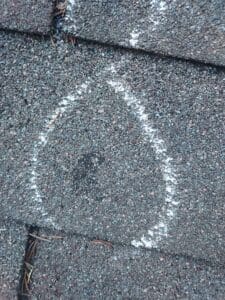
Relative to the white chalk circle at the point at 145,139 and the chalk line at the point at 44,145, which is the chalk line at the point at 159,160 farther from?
the chalk line at the point at 44,145

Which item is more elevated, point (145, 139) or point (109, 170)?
point (145, 139)

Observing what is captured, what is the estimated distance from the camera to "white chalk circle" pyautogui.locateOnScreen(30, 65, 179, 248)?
124 centimetres

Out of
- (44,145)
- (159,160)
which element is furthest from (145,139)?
(44,145)

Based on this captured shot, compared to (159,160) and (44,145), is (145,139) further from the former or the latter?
(44,145)

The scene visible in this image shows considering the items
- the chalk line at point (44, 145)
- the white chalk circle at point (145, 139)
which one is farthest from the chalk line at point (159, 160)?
the chalk line at point (44, 145)

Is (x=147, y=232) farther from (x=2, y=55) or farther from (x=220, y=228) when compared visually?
(x=2, y=55)

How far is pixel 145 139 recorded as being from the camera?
126 cm

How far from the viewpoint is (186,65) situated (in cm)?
122

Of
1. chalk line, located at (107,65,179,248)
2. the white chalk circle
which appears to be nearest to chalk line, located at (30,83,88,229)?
the white chalk circle

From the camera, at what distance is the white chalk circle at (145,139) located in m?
1.24

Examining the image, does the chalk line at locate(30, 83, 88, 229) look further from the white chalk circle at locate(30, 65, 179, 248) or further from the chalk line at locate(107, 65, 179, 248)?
the chalk line at locate(107, 65, 179, 248)

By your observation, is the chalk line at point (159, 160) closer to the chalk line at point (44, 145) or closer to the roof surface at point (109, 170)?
the roof surface at point (109, 170)

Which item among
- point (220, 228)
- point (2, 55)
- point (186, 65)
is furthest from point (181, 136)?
point (2, 55)

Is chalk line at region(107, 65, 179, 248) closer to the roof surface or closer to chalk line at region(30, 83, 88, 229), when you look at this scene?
the roof surface
